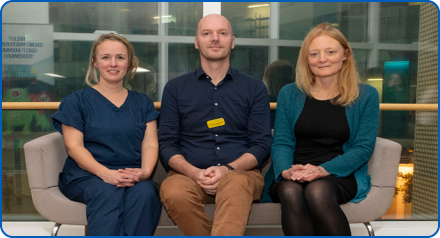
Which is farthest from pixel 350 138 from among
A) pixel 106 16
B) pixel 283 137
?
pixel 106 16

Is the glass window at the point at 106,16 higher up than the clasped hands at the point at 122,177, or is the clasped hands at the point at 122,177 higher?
the glass window at the point at 106,16

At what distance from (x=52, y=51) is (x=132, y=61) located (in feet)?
4.04

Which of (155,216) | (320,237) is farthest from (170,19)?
(320,237)

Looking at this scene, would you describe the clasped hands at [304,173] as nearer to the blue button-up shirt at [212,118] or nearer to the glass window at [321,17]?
the blue button-up shirt at [212,118]

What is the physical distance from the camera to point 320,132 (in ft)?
6.66

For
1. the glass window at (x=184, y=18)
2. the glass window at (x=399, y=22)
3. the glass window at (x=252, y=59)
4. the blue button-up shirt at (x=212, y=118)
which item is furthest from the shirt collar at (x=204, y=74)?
the glass window at (x=399, y=22)

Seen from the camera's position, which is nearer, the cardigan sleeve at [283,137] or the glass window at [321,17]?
the cardigan sleeve at [283,137]

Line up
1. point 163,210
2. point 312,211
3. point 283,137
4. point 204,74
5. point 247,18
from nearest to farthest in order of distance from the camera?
point 312,211, point 163,210, point 283,137, point 204,74, point 247,18

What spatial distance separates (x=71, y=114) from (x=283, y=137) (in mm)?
1184

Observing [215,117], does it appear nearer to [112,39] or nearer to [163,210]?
[163,210]

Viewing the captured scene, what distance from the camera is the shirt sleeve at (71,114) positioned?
6.47ft

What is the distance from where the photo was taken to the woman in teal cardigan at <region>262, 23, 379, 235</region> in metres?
1.91

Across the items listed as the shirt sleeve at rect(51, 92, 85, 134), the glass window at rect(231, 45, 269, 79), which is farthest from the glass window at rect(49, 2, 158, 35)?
the shirt sleeve at rect(51, 92, 85, 134)

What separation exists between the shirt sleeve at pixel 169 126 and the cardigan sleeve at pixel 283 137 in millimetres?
567
